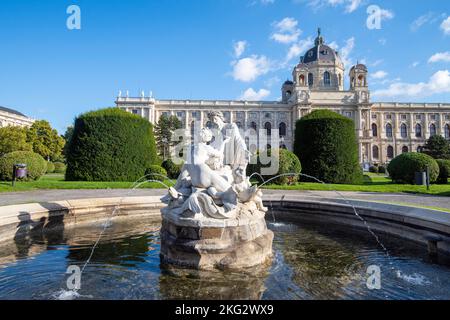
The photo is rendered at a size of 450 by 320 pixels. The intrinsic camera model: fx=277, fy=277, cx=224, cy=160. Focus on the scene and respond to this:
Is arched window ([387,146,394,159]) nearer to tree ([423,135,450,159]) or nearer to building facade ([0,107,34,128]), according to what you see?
tree ([423,135,450,159])

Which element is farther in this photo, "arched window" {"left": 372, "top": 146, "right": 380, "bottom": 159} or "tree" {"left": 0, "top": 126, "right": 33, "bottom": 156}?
"arched window" {"left": 372, "top": 146, "right": 380, "bottom": 159}

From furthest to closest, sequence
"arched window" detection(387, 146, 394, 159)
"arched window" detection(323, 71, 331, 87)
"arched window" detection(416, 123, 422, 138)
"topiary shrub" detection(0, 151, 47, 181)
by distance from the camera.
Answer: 1. "arched window" detection(323, 71, 331, 87)
2. "arched window" detection(416, 123, 422, 138)
3. "arched window" detection(387, 146, 394, 159)
4. "topiary shrub" detection(0, 151, 47, 181)

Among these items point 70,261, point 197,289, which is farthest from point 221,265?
point 70,261

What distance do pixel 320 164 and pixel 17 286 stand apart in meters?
14.9

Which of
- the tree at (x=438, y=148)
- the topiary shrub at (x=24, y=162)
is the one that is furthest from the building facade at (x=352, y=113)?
the topiary shrub at (x=24, y=162)

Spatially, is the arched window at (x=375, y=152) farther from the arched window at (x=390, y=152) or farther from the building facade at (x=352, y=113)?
the arched window at (x=390, y=152)

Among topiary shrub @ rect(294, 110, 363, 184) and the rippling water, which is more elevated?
topiary shrub @ rect(294, 110, 363, 184)

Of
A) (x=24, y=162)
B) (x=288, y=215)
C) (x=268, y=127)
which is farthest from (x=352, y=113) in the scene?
(x=24, y=162)

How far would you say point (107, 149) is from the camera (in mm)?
16109

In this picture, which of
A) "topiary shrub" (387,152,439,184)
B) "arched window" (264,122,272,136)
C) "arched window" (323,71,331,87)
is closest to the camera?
"topiary shrub" (387,152,439,184)

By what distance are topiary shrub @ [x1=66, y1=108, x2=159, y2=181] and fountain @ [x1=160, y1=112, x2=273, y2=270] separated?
12900 mm

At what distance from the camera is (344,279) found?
3396 mm

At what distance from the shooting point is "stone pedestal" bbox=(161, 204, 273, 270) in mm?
3434

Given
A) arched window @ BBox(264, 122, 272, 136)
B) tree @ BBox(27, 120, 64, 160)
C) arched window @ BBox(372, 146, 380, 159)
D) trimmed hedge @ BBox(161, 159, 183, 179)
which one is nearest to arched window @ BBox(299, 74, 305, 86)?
arched window @ BBox(264, 122, 272, 136)
